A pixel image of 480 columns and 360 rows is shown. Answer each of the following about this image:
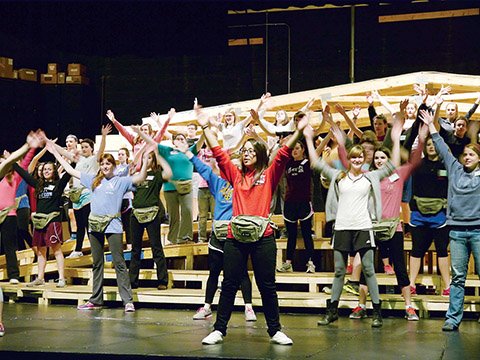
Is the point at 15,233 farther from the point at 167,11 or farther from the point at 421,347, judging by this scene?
the point at 421,347

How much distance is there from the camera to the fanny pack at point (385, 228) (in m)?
7.48

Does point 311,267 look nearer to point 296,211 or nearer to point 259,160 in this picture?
point 296,211

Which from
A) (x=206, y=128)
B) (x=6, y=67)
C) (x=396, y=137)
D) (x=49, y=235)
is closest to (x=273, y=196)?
(x=396, y=137)

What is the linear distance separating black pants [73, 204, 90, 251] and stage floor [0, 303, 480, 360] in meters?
A: 1.56

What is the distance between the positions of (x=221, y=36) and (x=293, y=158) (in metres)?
4.46

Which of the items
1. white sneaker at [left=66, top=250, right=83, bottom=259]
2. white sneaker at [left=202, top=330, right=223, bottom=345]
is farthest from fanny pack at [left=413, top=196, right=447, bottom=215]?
white sneaker at [left=66, top=250, right=83, bottom=259]

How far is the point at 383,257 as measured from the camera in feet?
28.0

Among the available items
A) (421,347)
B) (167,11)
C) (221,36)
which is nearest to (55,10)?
(167,11)

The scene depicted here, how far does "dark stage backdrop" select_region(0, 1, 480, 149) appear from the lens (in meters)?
12.1

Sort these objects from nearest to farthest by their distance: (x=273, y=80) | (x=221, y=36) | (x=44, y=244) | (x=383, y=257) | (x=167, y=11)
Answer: (x=383, y=257) → (x=44, y=244) → (x=167, y=11) → (x=221, y=36) → (x=273, y=80)

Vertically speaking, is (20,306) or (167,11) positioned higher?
(167,11)

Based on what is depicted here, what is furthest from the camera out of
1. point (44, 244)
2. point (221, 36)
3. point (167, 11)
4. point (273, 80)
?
point (273, 80)

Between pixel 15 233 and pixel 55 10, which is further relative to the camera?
pixel 55 10

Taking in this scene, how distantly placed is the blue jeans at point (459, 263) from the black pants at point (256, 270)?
1649mm
